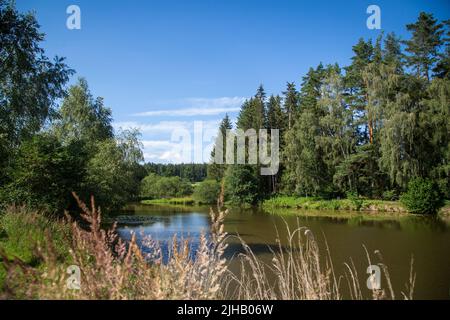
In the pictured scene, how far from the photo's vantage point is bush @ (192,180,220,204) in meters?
47.1

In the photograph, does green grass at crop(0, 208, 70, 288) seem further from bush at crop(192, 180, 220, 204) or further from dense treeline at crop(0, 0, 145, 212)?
bush at crop(192, 180, 220, 204)

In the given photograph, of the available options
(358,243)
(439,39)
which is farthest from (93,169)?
(439,39)

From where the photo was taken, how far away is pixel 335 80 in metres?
34.8

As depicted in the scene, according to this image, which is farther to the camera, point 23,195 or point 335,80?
point 335,80

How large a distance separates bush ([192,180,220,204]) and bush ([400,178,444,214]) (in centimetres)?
2457

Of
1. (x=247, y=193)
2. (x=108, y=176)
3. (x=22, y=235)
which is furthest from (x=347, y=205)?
(x=22, y=235)

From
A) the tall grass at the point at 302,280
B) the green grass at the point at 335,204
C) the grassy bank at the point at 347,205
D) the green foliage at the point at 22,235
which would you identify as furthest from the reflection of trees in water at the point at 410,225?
Result: the green foliage at the point at 22,235

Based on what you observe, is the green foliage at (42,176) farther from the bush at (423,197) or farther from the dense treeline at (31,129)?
the bush at (423,197)

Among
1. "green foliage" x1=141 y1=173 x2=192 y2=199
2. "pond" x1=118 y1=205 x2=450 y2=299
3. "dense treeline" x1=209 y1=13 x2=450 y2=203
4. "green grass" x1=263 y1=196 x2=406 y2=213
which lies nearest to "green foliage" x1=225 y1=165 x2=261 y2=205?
"dense treeline" x1=209 y1=13 x2=450 y2=203

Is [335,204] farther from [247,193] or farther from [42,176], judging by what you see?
[42,176]

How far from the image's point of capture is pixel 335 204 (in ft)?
111

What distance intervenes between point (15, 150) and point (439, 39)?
34640 mm

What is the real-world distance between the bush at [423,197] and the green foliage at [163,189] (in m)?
36.0
